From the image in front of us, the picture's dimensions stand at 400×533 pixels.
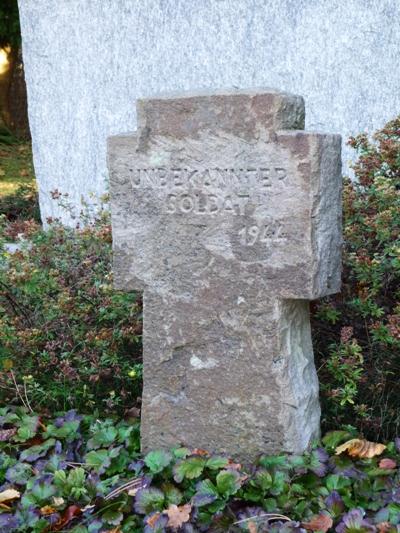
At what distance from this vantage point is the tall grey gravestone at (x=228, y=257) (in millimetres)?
2799

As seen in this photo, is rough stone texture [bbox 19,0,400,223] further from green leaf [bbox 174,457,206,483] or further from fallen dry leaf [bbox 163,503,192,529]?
fallen dry leaf [bbox 163,503,192,529]

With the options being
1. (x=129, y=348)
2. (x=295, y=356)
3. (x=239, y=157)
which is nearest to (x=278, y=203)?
(x=239, y=157)

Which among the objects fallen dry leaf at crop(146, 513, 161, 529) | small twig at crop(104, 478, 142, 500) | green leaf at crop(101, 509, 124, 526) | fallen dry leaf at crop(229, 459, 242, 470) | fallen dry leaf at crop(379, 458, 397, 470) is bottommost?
green leaf at crop(101, 509, 124, 526)

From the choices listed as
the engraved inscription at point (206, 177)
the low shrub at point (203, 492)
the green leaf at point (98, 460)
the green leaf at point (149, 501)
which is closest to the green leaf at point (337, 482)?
the low shrub at point (203, 492)

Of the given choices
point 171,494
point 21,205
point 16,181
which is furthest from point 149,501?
point 16,181

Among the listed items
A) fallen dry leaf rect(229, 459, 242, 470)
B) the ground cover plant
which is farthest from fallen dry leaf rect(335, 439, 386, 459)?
the ground cover plant

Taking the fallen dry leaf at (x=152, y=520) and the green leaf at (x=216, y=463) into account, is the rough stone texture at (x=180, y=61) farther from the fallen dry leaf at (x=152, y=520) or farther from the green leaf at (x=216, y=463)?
the fallen dry leaf at (x=152, y=520)

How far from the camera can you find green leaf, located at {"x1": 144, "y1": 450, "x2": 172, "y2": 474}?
2.99 meters

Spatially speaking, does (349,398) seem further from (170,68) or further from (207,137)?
(170,68)

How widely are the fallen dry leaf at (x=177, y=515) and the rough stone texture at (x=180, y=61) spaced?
2496mm

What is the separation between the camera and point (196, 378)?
3129 mm

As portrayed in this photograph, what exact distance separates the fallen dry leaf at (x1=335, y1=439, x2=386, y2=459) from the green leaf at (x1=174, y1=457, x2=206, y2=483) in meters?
0.53

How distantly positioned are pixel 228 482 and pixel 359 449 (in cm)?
55

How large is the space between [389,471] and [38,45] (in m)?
4.72
